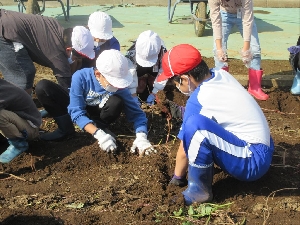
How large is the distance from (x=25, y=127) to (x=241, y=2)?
110 inches

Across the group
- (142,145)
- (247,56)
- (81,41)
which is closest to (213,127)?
(142,145)

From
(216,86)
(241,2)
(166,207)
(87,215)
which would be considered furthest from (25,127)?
(241,2)

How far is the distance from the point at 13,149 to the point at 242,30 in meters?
3.04

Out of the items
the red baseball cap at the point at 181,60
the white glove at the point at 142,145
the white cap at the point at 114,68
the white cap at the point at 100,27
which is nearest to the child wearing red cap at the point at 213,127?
the red baseball cap at the point at 181,60

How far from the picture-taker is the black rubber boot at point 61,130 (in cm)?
418

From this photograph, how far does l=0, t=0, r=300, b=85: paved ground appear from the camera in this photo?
7938 mm

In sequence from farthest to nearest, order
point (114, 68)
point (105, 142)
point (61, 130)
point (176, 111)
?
1. point (176, 111)
2. point (61, 130)
3. point (105, 142)
4. point (114, 68)

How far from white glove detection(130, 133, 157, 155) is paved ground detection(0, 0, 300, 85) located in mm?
3653

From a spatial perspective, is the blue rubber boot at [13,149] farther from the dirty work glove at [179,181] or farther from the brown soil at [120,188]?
the dirty work glove at [179,181]

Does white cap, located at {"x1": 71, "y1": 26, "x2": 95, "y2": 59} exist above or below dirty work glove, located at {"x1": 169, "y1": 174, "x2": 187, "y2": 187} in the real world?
above

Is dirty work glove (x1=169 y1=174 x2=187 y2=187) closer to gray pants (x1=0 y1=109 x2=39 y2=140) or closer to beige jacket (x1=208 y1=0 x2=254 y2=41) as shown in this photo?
gray pants (x1=0 y1=109 x2=39 y2=140)

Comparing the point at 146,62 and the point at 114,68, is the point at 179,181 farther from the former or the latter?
the point at 146,62

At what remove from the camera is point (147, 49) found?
4.73m

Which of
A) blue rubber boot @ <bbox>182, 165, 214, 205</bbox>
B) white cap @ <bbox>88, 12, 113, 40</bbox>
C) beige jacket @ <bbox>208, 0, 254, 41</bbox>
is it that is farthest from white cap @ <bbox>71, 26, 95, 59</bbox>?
blue rubber boot @ <bbox>182, 165, 214, 205</bbox>
